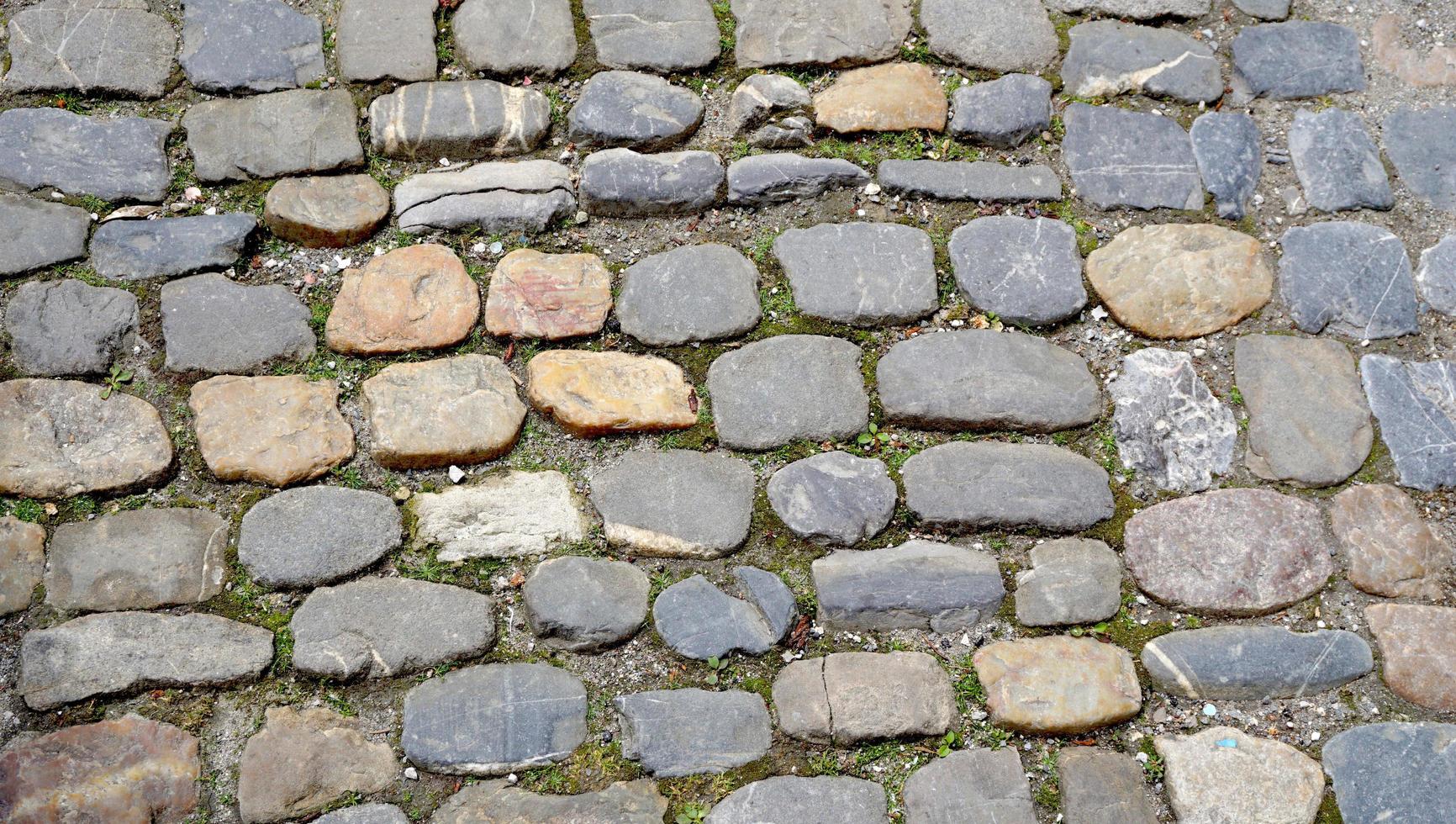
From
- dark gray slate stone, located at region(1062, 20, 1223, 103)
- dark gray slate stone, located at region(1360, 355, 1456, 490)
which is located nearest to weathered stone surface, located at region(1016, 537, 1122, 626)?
dark gray slate stone, located at region(1360, 355, 1456, 490)

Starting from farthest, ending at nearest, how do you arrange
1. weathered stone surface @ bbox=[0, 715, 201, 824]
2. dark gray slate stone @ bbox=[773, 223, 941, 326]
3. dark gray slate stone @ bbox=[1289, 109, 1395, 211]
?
dark gray slate stone @ bbox=[1289, 109, 1395, 211] → dark gray slate stone @ bbox=[773, 223, 941, 326] → weathered stone surface @ bbox=[0, 715, 201, 824]

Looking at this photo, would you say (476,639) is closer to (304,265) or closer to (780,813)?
(780,813)

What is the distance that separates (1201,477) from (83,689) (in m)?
2.03

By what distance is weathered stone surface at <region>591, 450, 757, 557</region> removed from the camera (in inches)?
81.0

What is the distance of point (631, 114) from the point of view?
2496mm

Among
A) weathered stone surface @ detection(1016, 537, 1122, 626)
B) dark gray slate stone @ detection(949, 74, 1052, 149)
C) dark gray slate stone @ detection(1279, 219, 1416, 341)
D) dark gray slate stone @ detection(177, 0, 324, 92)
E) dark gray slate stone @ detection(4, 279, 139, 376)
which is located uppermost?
dark gray slate stone @ detection(177, 0, 324, 92)

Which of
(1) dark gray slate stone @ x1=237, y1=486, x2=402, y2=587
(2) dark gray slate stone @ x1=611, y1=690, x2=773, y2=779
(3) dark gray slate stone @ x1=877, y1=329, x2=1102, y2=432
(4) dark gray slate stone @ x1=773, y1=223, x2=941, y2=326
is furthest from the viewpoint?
(4) dark gray slate stone @ x1=773, y1=223, x2=941, y2=326

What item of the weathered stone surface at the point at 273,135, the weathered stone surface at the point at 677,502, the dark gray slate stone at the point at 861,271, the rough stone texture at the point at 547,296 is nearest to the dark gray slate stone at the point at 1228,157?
the dark gray slate stone at the point at 861,271

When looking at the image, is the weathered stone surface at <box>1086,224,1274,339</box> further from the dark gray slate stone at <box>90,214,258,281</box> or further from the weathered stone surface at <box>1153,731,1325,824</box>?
the dark gray slate stone at <box>90,214,258,281</box>

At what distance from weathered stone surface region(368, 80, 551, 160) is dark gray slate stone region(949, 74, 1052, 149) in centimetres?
94

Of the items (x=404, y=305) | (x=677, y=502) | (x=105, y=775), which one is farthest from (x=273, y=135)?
(x=105, y=775)

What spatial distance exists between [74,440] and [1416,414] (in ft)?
8.52

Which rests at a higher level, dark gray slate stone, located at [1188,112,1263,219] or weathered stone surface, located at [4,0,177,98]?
weathered stone surface, located at [4,0,177,98]

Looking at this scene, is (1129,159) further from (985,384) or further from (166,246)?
(166,246)
